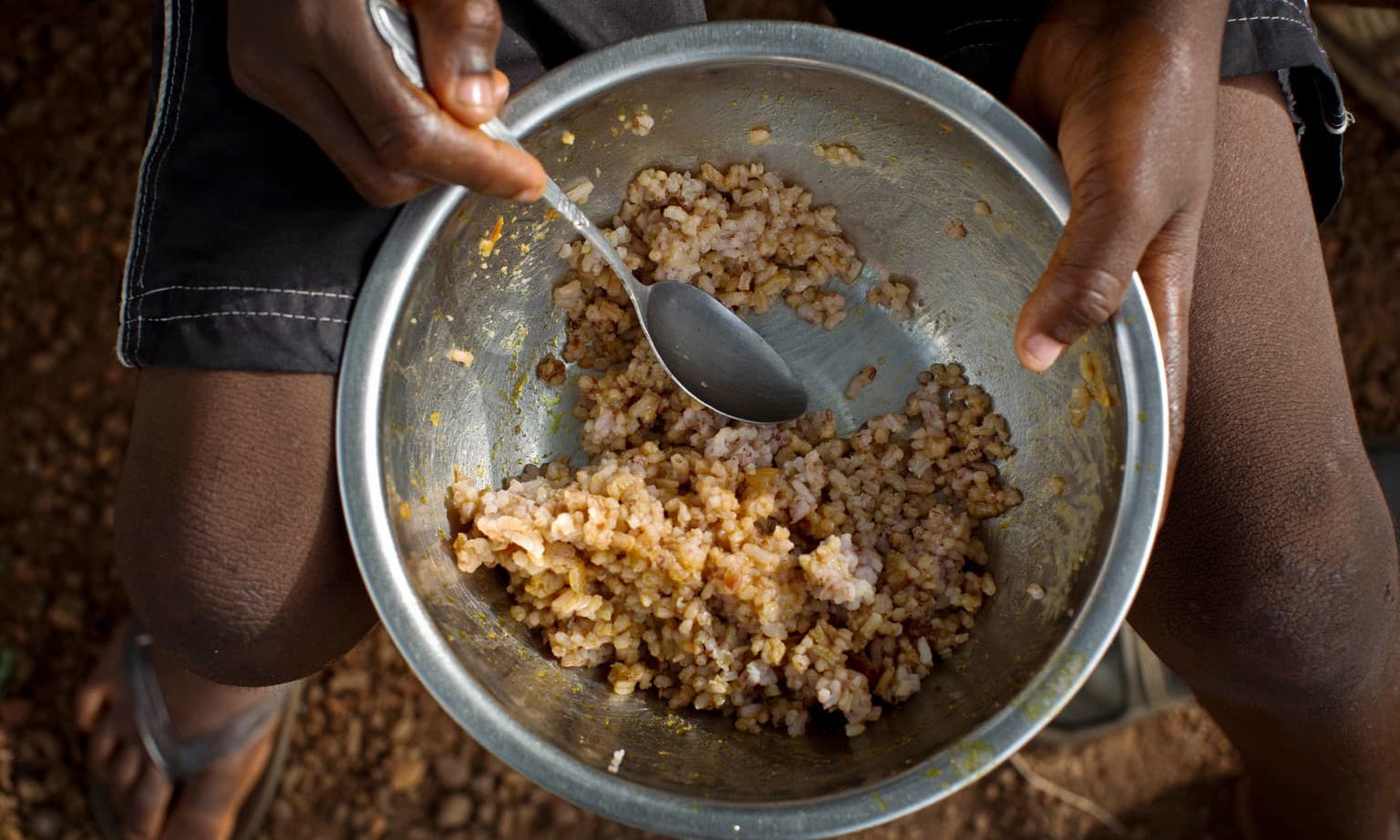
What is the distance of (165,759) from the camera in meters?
2.05

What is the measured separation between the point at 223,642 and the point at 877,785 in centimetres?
85

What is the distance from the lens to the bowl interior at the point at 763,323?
129cm

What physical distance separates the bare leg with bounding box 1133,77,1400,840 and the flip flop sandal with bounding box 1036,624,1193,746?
596 millimetres

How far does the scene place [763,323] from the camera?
5.10 feet

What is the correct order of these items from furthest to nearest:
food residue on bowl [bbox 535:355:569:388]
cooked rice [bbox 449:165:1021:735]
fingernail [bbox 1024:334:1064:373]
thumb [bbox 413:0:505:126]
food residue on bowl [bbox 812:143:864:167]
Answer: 1. food residue on bowl [bbox 535:355:569:388]
2. food residue on bowl [bbox 812:143:864:167]
3. cooked rice [bbox 449:165:1021:735]
4. fingernail [bbox 1024:334:1064:373]
5. thumb [bbox 413:0:505:126]

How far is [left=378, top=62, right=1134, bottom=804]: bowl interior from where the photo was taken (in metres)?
1.29

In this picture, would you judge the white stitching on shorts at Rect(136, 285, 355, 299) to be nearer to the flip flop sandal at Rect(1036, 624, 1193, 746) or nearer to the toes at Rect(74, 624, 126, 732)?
the toes at Rect(74, 624, 126, 732)

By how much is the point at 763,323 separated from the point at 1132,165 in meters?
0.55

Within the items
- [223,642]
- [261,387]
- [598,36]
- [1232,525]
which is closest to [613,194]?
[598,36]

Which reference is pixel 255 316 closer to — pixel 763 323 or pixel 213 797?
pixel 763 323

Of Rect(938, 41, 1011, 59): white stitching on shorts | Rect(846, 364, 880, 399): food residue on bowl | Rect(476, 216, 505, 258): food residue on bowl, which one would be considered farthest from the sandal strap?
Rect(938, 41, 1011, 59): white stitching on shorts

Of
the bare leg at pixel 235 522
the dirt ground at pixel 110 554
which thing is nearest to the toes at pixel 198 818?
the dirt ground at pixel 110 554

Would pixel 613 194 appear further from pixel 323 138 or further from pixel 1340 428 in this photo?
pixel 1340 428

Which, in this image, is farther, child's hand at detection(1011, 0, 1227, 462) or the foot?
the foot
